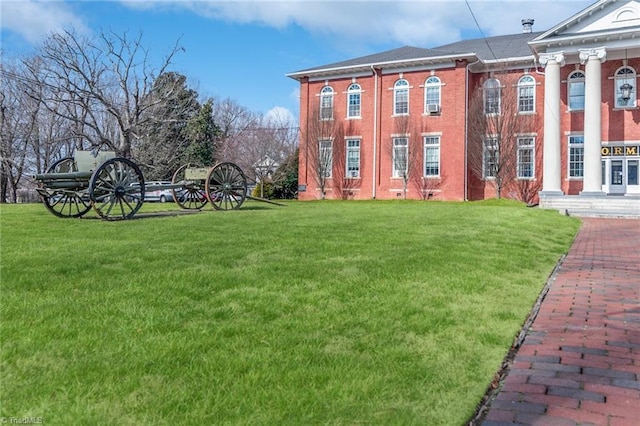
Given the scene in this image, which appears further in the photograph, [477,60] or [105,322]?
[477,60]

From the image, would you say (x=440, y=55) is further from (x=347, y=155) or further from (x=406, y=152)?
(x=347, y=155)

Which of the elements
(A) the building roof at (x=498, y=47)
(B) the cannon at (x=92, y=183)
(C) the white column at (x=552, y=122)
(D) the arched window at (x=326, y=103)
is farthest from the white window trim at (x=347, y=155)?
(B) the cannon at (x=92, y=183)

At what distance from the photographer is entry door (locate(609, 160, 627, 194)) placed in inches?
1023

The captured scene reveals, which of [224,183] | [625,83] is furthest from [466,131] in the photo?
[224,183]

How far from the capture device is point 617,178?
26.0 meters

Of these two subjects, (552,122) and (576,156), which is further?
(576,156)

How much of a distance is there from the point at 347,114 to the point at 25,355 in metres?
29.4

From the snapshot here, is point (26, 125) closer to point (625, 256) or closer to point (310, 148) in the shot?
point (310, 148)

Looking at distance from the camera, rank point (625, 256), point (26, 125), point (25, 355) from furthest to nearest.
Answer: point (26, 125)
point (625, 256)
point (25, 355)

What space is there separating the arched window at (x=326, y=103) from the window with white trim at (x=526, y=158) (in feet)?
37.2

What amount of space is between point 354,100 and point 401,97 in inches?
118

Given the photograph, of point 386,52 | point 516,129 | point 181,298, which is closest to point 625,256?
point 181,298

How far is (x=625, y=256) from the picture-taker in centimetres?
886

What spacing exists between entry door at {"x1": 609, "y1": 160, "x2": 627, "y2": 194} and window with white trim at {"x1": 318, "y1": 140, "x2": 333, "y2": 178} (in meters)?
15.3
